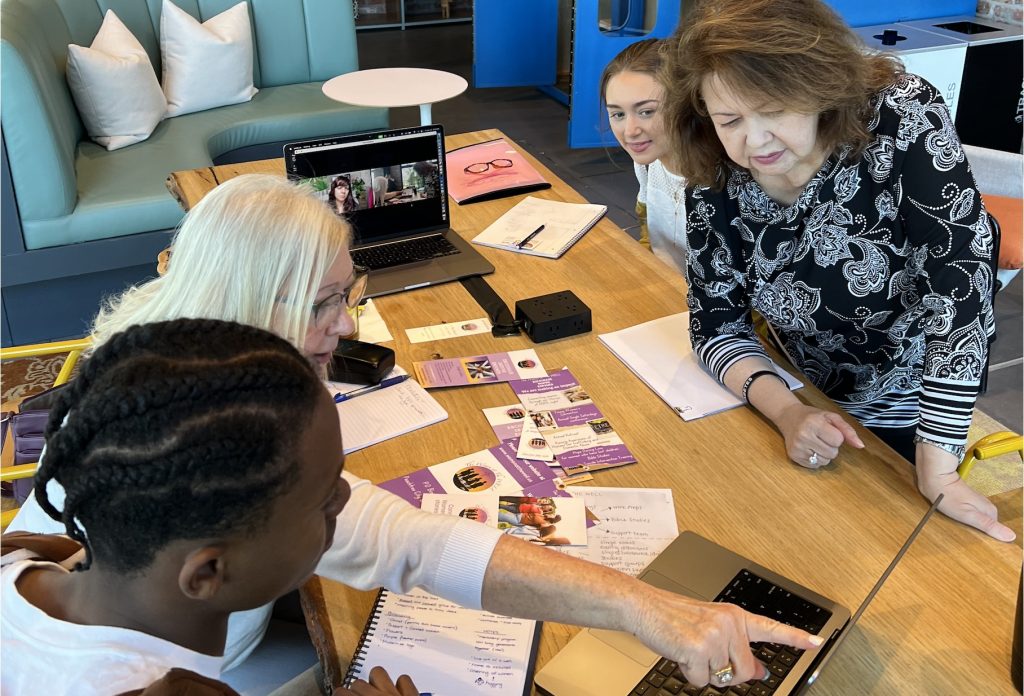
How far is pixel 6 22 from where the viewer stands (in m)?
3.14

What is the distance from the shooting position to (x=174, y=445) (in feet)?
2.57

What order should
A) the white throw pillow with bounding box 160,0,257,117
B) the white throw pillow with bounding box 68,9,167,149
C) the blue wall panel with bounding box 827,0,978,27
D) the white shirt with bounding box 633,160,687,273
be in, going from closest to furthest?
the white shirt with bounding box 633,160,687,273 < the white throw pillow with bounding box 68,9,167,149 < the white throw pillow with bounding box 160,0,257,117 < the blue wall panel with bounding box 827,0,978,27

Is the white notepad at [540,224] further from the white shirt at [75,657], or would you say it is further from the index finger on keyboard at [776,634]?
the white shirt at [75,657]

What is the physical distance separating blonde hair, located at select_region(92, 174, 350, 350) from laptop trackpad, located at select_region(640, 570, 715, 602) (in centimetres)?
64

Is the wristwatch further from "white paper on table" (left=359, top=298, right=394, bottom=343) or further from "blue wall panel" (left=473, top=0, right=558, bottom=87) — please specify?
"blue wall panel" (left=473, top=0, right=558, bottom=87)

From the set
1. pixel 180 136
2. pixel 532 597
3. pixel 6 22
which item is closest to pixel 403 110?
pixel 180 136

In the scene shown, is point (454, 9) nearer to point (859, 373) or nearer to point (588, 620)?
point (859, 373)

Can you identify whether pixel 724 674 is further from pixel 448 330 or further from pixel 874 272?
pixel 448 330

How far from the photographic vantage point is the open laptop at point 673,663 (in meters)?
1.08

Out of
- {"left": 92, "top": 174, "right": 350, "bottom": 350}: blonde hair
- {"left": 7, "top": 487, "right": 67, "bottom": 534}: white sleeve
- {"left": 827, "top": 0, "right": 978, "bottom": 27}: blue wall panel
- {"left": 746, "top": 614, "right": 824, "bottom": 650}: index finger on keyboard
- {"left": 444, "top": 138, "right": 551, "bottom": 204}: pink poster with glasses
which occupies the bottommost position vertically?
{"left": 7, "top": 487, "right": 67, "bottom": 534}: white sleeve

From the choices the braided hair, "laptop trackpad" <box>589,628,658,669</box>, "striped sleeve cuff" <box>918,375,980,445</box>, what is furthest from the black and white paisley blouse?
the braided hair

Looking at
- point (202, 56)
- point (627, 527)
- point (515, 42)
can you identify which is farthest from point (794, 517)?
point (515, 42)

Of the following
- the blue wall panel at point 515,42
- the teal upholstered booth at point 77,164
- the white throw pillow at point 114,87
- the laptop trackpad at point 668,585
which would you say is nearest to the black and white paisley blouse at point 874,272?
the laptop trackpad at point 668,585

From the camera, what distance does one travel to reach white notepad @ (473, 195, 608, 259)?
2.27 metres
